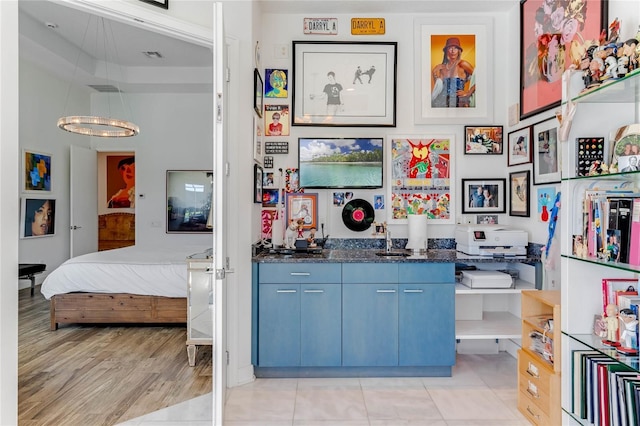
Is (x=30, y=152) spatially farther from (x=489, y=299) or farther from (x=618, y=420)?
(x=618, y=420)

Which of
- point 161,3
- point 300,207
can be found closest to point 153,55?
point 161,3

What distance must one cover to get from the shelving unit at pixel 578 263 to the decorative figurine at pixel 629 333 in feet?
0.58

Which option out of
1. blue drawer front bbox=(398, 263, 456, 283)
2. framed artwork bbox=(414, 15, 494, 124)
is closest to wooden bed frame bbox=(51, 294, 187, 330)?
blue drawer front bbox=(398, 263, 456, 283)

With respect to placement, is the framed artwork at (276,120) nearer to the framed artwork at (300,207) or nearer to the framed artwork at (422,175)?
the framed artwork at (300,207)

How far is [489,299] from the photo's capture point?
3514 mm

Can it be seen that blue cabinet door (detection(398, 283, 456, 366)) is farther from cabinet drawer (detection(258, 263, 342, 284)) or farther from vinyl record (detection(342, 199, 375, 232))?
vinyl record (detection(342, 199, 375, 232))

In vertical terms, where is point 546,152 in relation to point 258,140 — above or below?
below

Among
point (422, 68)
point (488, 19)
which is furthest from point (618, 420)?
point (488, 19)

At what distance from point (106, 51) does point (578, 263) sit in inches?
224

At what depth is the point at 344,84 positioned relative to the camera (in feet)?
11.6

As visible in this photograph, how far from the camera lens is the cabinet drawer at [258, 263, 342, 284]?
2.95 m

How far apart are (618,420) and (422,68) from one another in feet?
9.23

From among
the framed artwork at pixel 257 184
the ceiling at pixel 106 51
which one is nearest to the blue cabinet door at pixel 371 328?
the framed artwork at pixel 257 184

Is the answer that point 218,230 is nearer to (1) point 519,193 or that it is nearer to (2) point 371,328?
(2) point 371,328
